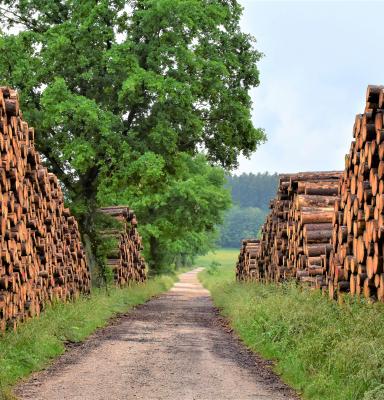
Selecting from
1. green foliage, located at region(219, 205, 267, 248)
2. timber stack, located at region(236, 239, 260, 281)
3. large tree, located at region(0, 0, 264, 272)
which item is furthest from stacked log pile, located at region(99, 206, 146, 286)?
green foliage, located at region(219, 205, 267, 248)

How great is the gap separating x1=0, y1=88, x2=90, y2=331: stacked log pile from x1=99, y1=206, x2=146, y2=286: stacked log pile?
26.9ft

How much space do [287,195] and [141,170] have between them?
4.86 m

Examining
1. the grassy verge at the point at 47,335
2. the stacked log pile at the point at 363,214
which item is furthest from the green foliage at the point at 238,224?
the stacked log pile at the point at 363,214

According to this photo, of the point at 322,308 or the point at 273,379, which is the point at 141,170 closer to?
the point at 322,308

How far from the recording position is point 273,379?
9609 mm

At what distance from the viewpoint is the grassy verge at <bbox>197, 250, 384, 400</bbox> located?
7.78 m

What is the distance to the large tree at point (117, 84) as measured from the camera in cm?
2334

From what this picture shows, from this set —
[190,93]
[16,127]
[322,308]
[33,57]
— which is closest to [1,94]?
[16,127]

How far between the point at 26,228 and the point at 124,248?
15262 mm

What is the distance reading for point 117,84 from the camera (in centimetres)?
2464

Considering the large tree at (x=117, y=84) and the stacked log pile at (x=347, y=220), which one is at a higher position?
the large tree at (x=117, y=84)

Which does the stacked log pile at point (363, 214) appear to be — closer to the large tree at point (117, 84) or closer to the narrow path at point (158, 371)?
the narrow path at point (158, 371)

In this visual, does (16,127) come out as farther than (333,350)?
Yes

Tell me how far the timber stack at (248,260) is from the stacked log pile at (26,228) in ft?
38.5
